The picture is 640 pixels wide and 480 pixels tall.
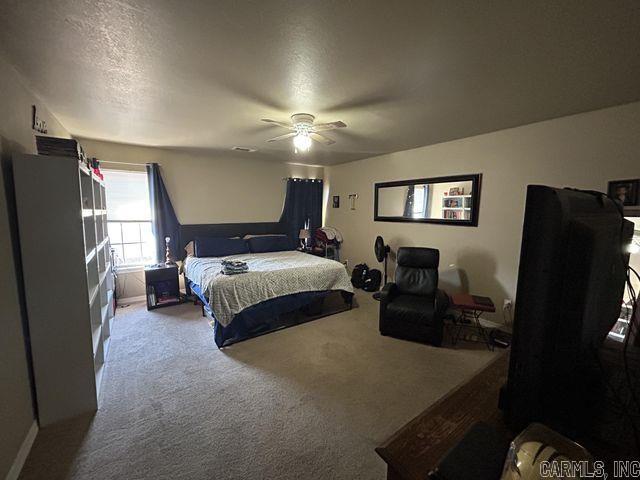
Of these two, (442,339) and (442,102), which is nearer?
(442,102)

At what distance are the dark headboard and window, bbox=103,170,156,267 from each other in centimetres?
46

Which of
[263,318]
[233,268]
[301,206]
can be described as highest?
[301,206]

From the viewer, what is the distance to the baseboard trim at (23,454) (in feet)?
4.83

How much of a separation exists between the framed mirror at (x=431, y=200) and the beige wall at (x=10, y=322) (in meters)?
4.23

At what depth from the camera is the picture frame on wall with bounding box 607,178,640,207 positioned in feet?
7.72

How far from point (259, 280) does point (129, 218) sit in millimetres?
2659

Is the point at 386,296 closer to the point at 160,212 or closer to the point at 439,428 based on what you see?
the point at 439,428

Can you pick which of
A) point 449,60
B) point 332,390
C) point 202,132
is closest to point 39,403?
point 332,390

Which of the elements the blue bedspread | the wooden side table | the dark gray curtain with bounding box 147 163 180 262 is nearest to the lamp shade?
the blue bedspread

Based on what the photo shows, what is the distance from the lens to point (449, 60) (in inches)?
67.1

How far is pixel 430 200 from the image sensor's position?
402 cm

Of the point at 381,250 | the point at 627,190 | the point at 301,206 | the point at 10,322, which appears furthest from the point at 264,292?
the point at 627,190

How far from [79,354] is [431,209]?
4147 millimetres

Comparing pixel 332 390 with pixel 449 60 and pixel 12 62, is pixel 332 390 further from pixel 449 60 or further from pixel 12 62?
pixel 12 62
